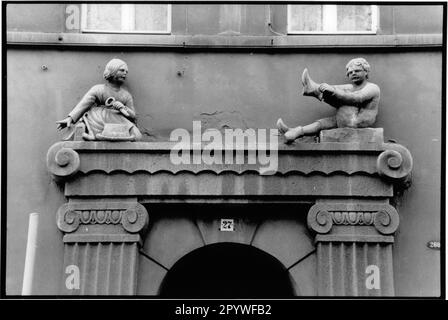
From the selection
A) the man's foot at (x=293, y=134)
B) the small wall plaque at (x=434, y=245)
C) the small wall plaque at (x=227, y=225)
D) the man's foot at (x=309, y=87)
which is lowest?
the small wall plaque at (x=434, y=245)

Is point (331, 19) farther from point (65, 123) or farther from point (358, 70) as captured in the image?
point (65, 123)

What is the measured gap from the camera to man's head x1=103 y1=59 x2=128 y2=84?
12.6m

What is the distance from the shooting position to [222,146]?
1232 centimetres

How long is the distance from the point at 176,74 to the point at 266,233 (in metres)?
2.25

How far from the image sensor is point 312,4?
40.1ft

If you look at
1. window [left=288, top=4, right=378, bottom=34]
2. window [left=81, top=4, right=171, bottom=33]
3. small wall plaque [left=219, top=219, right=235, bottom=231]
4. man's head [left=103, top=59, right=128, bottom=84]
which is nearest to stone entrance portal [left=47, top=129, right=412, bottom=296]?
small wall plaque [left=219, top=219, right=235, bottom=231]

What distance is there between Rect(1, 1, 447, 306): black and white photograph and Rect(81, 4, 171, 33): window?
0.02 meters

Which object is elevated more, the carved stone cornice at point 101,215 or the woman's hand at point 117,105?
the woman's hand at point 117,105

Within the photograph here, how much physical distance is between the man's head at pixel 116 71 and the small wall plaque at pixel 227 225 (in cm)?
211

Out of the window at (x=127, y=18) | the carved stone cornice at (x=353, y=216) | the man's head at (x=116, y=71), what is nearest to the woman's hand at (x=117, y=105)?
the man's head at (x=116, y=71)

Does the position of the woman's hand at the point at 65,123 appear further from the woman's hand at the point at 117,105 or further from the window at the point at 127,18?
the window at the point at 127,18

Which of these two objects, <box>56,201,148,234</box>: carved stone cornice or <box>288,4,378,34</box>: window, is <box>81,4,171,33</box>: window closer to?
<box>288,4,378,34</box>: window

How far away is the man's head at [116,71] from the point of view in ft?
41.2

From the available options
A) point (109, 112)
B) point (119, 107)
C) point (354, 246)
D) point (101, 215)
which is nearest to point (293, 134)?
point (354, 246)
